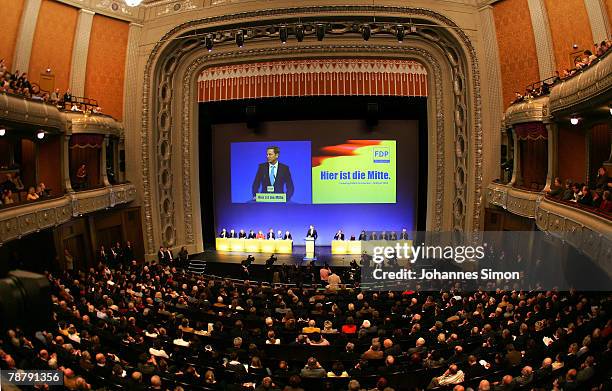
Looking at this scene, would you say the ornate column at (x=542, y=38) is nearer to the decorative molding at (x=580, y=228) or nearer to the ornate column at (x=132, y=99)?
the decorative molding at (x=580, y=228)

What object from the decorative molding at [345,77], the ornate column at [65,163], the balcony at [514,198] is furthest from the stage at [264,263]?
the decorative molding at [345,77]

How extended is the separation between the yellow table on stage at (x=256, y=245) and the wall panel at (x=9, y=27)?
11.5 m

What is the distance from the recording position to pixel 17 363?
8.27m

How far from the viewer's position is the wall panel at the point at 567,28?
14500 mm

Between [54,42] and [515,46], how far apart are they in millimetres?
17764

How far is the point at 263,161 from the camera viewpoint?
23047 mm

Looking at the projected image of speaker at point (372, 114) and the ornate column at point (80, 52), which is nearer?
the ornate column at point (80, 52)

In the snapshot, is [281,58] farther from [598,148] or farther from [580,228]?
[580,228]

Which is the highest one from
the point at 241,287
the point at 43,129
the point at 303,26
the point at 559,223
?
the point at 303,26

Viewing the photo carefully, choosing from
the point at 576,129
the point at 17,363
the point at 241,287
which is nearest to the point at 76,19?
the point at 241,287

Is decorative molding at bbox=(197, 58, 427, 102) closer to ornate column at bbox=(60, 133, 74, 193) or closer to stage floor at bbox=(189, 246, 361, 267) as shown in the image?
stage floor at bbox=(189, 246, 361, 267)

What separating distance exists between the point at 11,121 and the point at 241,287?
8497 mm

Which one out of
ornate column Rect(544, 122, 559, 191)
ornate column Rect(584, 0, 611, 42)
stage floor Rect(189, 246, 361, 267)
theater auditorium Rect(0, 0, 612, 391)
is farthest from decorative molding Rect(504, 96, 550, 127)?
stage floor Rect(189, 246, 361, 267)

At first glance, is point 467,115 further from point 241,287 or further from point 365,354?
point 365,354
